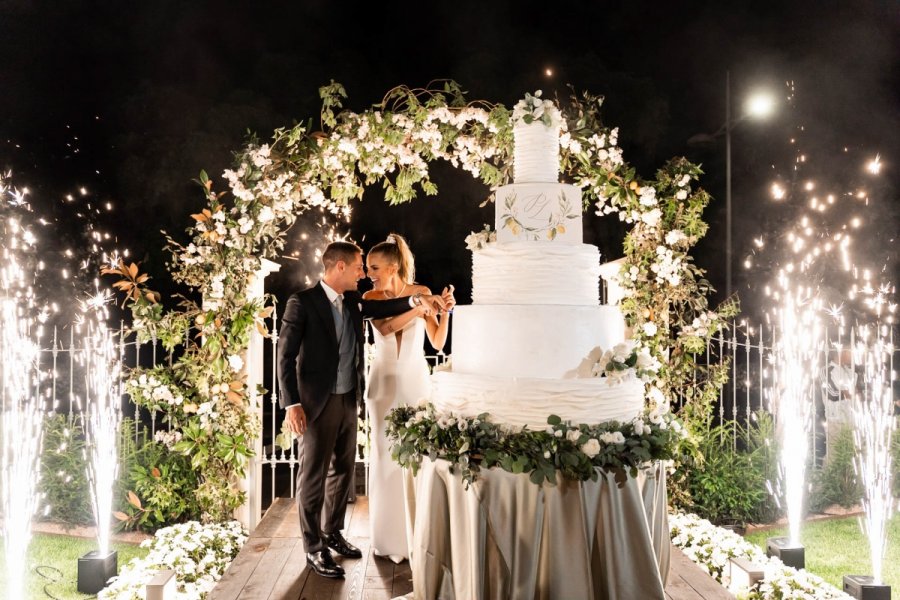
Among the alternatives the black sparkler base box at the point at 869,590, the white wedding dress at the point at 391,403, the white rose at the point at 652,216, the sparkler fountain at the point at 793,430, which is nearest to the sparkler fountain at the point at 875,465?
the black sparkler base box at the point at 869,590

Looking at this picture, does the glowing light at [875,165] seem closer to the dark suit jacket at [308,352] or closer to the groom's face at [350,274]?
the dark suit jacket at [308,352]

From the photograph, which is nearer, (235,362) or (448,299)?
(448,299)

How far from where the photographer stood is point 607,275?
262 inches

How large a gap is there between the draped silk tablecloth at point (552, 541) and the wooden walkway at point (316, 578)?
2.27 feet

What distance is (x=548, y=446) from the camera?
11.5ft

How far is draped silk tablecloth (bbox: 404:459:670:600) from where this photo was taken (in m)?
3.54

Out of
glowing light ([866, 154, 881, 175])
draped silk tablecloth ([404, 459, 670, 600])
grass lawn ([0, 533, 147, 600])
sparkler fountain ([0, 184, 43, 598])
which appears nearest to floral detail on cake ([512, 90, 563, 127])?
draped silk tablecloth ([404, 459, 670, 600])

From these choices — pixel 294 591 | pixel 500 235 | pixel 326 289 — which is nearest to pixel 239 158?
pixel 326 289

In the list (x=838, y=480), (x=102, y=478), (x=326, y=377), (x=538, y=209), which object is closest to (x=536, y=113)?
(x=538, y=209)

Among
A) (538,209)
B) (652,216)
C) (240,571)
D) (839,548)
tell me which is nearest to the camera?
(538,209)

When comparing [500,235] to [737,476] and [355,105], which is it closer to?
[737,476]

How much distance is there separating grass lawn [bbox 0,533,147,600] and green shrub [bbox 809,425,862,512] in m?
6.58

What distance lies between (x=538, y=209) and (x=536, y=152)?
0.41 meters

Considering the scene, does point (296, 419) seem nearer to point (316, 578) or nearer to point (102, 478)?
point (316, 578)
